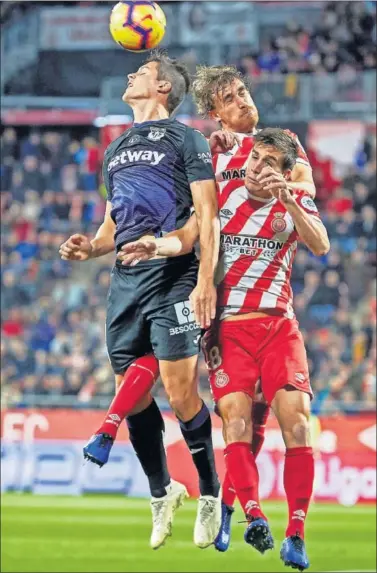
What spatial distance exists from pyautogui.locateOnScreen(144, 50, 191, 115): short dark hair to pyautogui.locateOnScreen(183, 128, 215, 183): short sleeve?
338 mm

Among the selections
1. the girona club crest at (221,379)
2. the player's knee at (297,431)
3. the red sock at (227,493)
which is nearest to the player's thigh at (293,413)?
the player's knee at (297,431)

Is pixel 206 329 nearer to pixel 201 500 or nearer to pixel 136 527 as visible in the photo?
pixel 201 500

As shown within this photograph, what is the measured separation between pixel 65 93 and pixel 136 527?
32.7 feet

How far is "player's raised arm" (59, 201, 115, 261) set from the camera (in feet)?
24.1

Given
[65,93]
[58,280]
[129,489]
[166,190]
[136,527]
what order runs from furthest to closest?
[65,93] < [58,280] < [129,489] < [136,527] < [166,190]

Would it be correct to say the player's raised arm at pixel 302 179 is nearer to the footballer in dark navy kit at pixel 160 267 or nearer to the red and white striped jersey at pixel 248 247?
the red and white striped jersey at pixel 248 247

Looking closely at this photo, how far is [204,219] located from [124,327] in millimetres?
816

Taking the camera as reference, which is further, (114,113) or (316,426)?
(114,113)

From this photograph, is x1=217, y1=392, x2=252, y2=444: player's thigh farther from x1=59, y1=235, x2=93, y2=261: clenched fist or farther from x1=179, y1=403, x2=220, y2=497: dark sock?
x1=59, y1=235, x2=93, y2=261: clenched fist

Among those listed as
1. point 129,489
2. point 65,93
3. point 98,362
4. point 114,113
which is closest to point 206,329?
point 129,489

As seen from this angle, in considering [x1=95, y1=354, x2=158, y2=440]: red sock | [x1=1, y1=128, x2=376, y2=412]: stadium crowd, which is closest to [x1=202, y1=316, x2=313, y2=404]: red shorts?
[x1=95, y1=354, x2=158, y2=440]: red sock

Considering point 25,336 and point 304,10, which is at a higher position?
point 304,10

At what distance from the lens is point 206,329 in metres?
7.66

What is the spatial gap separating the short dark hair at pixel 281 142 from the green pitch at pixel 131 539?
6.18m
